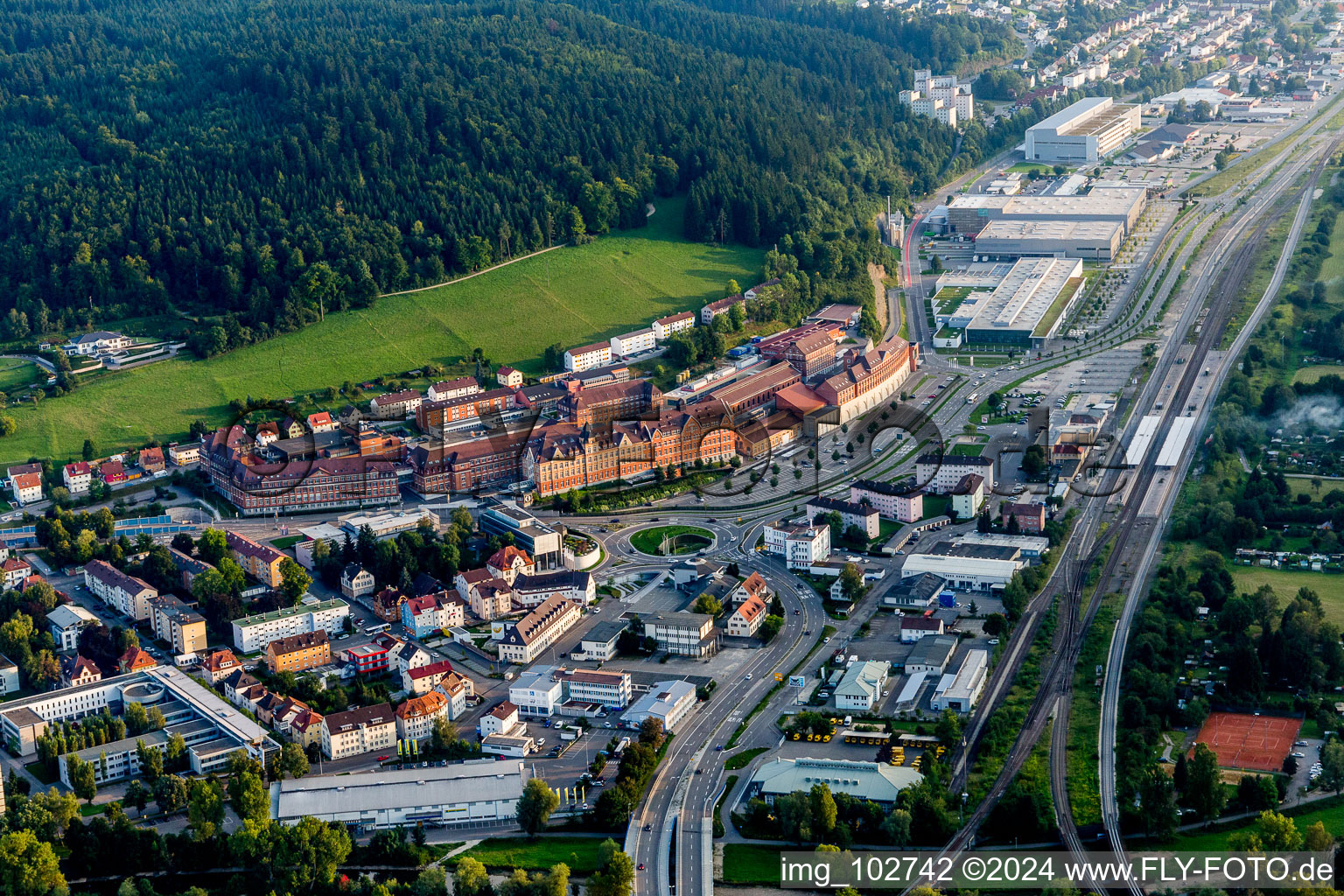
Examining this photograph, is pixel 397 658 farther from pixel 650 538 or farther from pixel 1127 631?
pixel 1127 631

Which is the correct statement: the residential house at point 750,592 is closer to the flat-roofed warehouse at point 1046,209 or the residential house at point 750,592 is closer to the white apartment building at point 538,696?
the white apartment building at point 538,696

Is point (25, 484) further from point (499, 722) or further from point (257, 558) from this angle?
point (499, 722)

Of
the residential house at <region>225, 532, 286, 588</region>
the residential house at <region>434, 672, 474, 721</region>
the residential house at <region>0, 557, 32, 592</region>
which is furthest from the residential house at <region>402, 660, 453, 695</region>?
the residential house at <region>0, 557, 32, 592</region>

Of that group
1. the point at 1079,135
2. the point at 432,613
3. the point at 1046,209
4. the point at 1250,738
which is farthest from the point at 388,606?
the point at 1079,135

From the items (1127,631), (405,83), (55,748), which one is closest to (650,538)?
(1127,631)

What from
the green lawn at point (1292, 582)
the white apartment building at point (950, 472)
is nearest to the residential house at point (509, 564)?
the white apartment building at point (950, 472)

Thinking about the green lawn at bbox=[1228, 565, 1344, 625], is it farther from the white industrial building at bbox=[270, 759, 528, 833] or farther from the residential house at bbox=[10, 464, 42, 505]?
the residential house at bbox=[10, 464, 42, 505]
